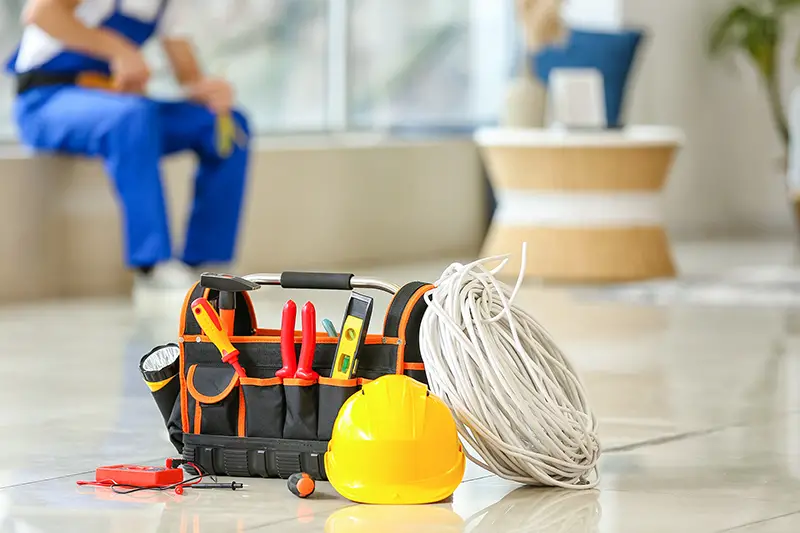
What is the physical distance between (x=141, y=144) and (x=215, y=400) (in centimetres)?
247

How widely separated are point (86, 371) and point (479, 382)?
4.33 feet

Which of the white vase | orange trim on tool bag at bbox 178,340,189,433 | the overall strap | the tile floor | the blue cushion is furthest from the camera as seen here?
the blue cushion

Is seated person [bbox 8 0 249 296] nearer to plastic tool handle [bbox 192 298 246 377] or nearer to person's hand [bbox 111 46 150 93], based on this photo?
person's hand [bbox 111 46 150 93]

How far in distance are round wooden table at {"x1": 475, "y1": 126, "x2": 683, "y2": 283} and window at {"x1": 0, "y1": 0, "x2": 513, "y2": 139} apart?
140 centimetres

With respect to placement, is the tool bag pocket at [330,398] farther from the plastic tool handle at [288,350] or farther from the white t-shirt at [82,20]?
the white t-shirt at [82,20]

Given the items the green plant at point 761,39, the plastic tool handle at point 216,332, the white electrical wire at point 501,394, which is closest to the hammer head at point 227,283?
the plastic tool handle at point 216,332

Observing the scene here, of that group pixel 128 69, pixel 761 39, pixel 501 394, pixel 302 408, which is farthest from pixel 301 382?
pixel 761 39

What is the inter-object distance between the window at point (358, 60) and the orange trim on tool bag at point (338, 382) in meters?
3.96

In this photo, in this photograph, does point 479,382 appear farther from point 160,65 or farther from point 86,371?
point 160,65

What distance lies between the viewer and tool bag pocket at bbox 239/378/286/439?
1.91 meters

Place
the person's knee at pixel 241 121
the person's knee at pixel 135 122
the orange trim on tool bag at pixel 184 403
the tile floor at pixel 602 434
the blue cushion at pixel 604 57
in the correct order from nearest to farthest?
the tile floor at pixel 602 434
the orange trim on tool bag at pixel 184 403
the person's knee at pixel 135 122
the person's knee at pixel 241 121
the blue cushion at pixel 604 57

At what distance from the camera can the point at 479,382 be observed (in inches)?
74.6

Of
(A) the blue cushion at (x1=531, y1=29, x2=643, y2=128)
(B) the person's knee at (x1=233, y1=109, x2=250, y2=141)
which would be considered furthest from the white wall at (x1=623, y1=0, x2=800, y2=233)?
(B) the person's knee at (x1=233, y1=109, x2=250, y2=141)

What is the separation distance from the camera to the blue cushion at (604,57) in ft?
19.9
